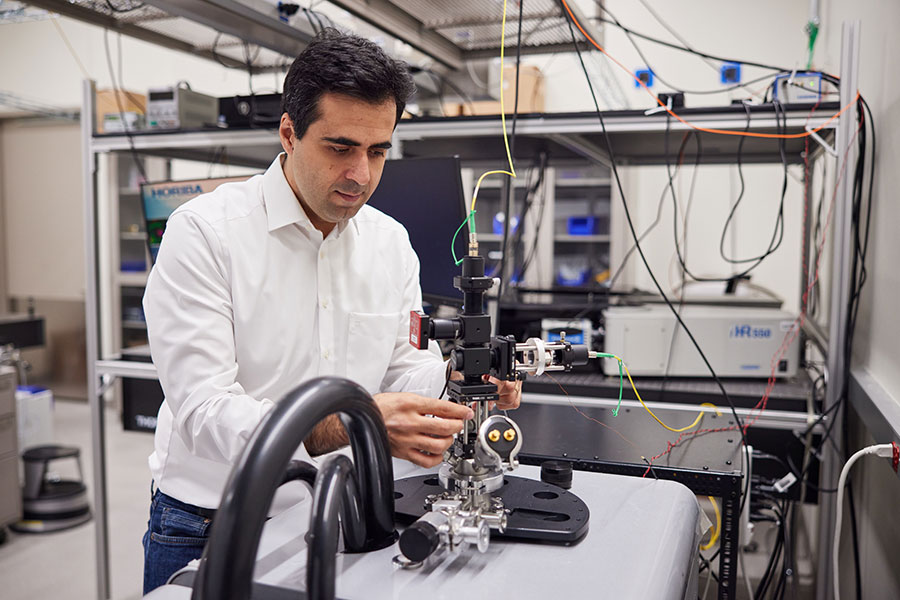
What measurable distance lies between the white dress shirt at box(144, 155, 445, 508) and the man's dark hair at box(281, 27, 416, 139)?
0.15m

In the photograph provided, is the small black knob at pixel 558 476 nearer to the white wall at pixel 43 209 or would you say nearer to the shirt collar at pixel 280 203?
the shirt collar at pixel 280 203

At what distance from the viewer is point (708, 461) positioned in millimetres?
1148

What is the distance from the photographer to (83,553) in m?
2.79

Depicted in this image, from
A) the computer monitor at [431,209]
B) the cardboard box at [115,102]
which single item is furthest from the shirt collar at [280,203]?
the cardboard box at [115,102]

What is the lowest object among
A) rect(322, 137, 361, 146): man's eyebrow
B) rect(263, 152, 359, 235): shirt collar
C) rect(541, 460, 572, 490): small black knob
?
rect(541, 460, 572, 490): small black knob

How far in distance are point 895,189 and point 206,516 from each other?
1457 mm

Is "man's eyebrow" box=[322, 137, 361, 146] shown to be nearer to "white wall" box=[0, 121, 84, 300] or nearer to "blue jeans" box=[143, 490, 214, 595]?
"blue jeans" box=[143, 490, 214, 595]

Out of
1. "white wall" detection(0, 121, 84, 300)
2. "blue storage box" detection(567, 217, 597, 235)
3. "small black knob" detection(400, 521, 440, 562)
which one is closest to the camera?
"small black knob" detection(400, 521, 440, 562)

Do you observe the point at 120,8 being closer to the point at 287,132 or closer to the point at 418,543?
the point at 287,132

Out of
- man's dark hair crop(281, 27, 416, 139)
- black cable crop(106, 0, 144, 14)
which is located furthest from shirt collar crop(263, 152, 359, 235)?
black cable crop(106, 0, 144, 14)

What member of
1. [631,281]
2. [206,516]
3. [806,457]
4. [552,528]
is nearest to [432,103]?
[631,281]

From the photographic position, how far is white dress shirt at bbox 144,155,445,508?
977mm

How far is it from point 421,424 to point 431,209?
0.99 meters

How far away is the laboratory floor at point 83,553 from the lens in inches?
98.0
